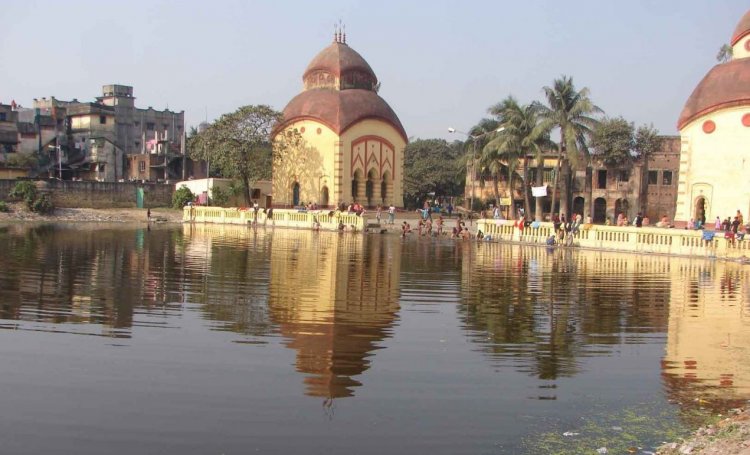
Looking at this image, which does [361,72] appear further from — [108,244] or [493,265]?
[493,265]

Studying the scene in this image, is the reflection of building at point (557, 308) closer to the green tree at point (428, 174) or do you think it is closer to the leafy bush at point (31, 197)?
the leafy bush at point (31, 197)

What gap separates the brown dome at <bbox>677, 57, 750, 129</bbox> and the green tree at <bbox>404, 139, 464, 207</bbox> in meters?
29.3

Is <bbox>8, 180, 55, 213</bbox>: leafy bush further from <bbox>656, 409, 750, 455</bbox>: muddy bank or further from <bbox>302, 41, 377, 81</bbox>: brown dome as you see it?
<bbox>656, 409, 750, 455</bbox>: muddy bank

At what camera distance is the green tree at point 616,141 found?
175 feet

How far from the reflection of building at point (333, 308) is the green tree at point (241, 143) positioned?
26.3 metres

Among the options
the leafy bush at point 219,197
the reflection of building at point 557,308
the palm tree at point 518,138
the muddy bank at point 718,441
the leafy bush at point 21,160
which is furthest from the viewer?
the leafy bush at point 21,160

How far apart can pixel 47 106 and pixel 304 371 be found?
85.4m

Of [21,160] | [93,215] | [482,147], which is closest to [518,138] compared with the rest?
[482,147]

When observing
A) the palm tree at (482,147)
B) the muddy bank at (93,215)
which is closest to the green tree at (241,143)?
the muddy bank at (93,215)

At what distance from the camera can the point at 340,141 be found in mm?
51812

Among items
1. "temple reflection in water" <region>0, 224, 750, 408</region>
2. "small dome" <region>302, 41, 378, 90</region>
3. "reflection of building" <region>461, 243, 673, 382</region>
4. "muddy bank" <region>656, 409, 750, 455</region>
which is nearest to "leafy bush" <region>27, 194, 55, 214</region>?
"small dome" <region>302, 41, 378, 90</region>

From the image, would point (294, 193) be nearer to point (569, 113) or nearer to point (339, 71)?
point (339, 71)

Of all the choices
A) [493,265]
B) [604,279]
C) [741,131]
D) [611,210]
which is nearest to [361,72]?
[611,210]

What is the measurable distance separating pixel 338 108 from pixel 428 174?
16.6m
